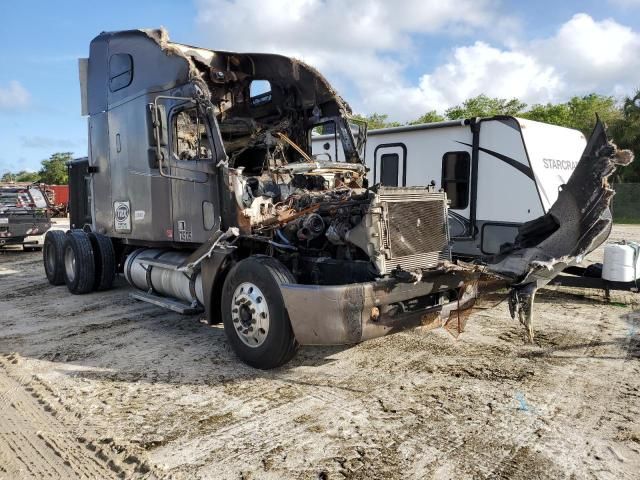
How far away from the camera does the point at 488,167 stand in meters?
9.15

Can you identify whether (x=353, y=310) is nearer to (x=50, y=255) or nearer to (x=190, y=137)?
(x=190, y=137)

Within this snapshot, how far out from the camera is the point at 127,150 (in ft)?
23.8

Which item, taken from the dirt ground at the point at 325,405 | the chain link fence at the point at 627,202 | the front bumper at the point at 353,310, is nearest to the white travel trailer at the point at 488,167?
the dirt ground at the point at 325,405

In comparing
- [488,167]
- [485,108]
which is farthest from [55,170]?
[488,167]

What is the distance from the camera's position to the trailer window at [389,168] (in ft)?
34.8

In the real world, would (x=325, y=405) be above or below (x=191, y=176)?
below

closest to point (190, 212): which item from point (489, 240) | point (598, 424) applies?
point (598, 424)

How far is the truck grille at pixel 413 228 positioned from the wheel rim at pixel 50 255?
723 cm

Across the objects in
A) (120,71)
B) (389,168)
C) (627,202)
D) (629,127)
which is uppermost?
(629,127)

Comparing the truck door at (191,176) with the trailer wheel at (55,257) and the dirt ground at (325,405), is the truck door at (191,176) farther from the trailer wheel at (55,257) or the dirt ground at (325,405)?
the trailer wheel at (55,257)

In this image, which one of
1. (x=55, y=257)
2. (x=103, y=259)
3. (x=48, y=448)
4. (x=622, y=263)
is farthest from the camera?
(x=55, y=257)

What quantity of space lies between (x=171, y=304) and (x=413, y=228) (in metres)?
3.23

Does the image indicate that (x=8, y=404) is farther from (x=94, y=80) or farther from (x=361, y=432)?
(x=94, y=80)

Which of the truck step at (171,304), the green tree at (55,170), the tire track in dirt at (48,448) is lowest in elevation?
the tire track in dirt at (48,448)
